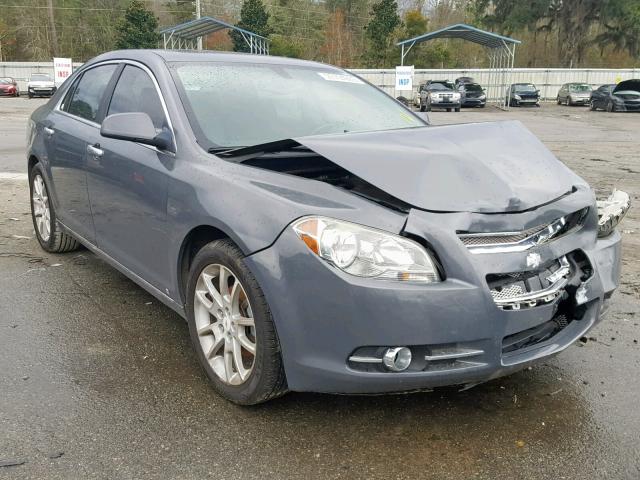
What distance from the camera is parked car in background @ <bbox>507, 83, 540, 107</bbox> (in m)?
36.2

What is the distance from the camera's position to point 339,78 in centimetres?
414

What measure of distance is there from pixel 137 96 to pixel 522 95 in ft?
118

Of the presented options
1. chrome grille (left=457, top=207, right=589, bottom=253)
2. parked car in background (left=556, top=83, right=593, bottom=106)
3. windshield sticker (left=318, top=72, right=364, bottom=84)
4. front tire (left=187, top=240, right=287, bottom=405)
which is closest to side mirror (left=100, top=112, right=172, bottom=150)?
front tire (left=187, top=240, right=287, bottom=405)

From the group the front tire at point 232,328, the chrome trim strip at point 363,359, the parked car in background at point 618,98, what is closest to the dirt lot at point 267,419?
the front tire at point 232,328

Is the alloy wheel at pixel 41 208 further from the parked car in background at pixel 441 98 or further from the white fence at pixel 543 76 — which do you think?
the white fence at pixel 543 76

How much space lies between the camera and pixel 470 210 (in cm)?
243

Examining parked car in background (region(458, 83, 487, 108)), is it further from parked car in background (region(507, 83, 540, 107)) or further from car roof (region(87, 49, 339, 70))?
car roof (region(87, 49, 339, 70))

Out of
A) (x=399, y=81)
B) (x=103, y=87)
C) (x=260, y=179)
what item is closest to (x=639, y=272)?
(x=260, y=179)

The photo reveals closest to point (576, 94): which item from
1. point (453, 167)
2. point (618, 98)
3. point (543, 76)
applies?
point (618, 98)

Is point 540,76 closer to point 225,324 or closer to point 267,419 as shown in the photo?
point 225,324

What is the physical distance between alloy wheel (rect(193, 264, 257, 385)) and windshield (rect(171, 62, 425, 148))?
29.0 inches

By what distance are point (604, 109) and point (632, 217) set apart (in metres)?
29.2

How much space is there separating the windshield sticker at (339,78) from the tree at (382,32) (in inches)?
2021

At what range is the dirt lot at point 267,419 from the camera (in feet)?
7.75
